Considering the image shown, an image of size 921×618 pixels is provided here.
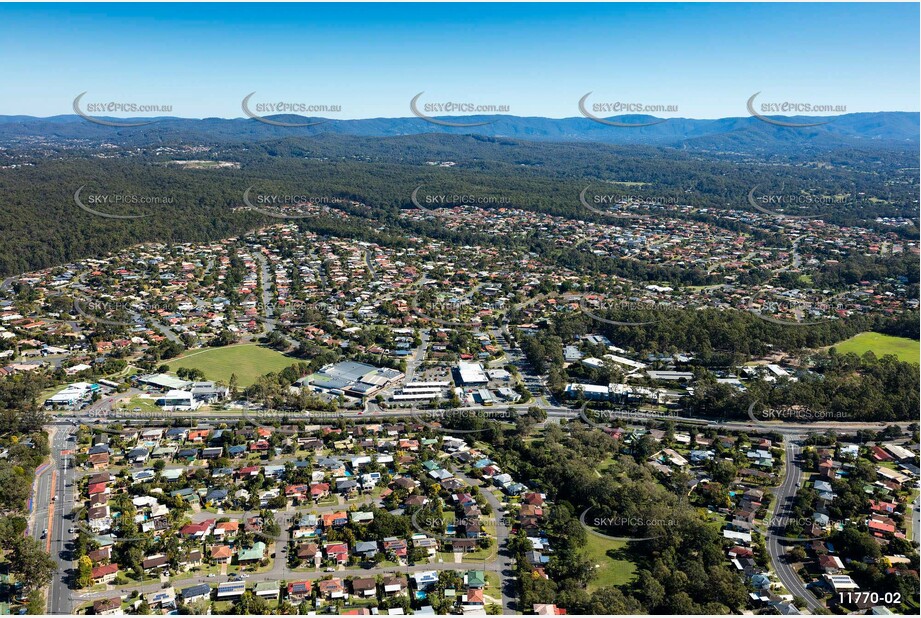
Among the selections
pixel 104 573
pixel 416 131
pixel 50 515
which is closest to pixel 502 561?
pixel 104 573

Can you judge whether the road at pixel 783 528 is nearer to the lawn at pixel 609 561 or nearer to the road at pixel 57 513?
the lawn at pixel 609 561

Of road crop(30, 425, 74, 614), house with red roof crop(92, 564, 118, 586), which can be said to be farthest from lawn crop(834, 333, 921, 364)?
road crop(30, 425, 74, 614)

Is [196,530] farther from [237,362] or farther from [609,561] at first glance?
[237,362]

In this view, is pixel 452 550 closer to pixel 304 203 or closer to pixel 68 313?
pixel 68 313

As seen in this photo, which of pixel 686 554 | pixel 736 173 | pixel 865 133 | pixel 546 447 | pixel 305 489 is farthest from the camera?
pixel 865 133

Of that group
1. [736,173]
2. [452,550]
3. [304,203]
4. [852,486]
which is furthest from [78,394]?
[736,173]
